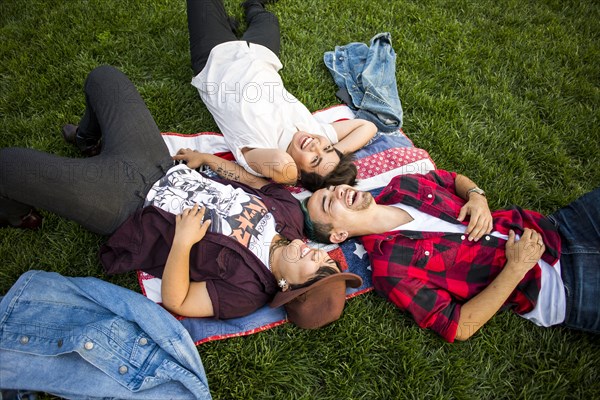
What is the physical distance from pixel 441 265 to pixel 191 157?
205cm

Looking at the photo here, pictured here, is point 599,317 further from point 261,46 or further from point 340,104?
point 261,46

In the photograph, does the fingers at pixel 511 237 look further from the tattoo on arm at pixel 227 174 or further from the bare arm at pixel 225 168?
the tattoo on arm at pixel 227 174

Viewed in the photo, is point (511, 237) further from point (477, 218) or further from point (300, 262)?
point (300, 262)

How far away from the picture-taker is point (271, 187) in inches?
125

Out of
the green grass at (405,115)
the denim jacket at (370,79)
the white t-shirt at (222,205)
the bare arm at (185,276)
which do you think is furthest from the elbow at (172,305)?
the denim jacket at (370,79)

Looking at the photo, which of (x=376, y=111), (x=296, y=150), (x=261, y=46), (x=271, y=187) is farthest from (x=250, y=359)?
(x=261, y=46)

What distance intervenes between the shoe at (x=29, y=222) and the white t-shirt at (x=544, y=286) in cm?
259

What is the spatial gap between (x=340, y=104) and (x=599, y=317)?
2689 millimetres

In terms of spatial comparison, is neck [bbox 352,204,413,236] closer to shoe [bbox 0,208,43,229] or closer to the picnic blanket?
the picnic blanket

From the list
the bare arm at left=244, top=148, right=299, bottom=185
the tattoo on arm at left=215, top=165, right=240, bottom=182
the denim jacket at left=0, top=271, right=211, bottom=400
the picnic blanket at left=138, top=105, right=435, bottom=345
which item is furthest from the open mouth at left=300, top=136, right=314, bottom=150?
the denim jacket at left=0, top=271, right=211, bottom=400

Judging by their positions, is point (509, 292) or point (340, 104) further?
point (340, 104)

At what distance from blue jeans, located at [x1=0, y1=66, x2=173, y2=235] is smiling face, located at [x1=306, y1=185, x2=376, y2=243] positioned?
113 centimetres

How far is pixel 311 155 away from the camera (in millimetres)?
3242

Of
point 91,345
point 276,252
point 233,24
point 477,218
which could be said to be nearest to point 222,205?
point 276,252
